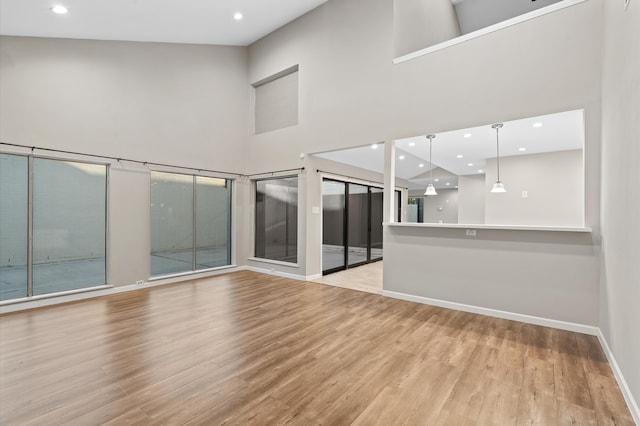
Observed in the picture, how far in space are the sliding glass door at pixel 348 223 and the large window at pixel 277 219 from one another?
2.29 ft

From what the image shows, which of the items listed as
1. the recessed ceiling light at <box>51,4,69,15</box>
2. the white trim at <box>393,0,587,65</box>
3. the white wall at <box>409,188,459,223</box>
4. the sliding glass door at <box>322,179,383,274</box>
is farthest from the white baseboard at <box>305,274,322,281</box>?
the white wall at <box>409,188,459,223</box>

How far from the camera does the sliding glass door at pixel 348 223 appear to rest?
6713 millimetres

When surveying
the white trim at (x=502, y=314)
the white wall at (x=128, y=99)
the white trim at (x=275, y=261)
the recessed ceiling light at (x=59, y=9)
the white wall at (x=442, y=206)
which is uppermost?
the recessed ceiling light at (x=59, y=9)

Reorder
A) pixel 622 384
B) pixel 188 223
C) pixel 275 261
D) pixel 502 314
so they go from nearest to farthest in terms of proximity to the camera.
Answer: pixel 622 384 → pixel 502 314 → pixel 188 223 → pixel 275 261

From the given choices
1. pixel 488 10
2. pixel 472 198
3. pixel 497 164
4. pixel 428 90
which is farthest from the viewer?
pixel 472 198

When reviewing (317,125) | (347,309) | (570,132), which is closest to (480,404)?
(347,309)

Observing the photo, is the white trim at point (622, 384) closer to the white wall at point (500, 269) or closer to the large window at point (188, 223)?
the white wall at point (500, 269)

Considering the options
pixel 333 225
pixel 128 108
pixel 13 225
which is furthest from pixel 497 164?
pixel 13 225

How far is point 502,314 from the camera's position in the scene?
12.4ft

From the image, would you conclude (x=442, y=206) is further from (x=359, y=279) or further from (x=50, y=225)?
(x=50, y=225)

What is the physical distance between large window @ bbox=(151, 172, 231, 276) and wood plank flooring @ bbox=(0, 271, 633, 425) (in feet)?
6.12

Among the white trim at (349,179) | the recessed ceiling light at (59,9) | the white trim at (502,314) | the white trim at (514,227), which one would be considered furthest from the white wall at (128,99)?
the white trim at (502,314)

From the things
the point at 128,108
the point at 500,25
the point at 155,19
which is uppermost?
the point at 155,19

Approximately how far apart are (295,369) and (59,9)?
5.36 metres
